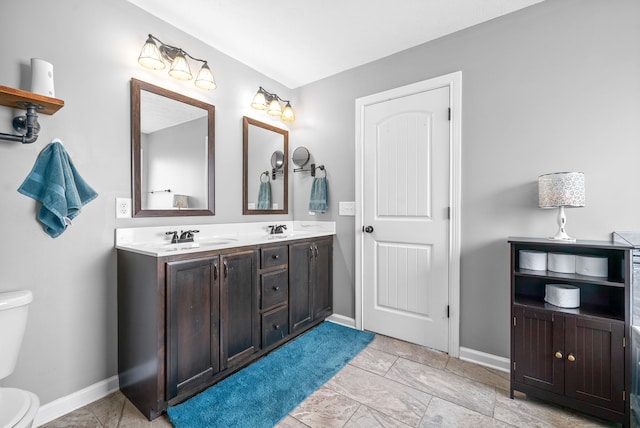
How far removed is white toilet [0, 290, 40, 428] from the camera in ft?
3.50

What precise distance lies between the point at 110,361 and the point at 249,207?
4.82 feet

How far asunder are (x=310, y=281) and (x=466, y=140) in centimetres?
172

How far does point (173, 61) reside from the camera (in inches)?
78.0

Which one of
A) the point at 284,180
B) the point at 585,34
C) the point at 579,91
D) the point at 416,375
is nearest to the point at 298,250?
the point at 284,180

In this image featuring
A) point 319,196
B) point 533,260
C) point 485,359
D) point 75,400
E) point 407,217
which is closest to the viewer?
point 75,400

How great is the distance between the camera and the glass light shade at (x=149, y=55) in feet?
5.95

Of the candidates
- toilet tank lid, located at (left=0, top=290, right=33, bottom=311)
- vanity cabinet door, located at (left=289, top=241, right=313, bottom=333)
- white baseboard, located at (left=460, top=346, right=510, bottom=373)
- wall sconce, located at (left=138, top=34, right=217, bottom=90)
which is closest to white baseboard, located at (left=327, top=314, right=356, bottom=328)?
vanity cabinet door, located at (left=289, top=241, right=313, bottom=333)

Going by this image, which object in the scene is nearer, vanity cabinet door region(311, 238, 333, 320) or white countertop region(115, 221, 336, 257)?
white countertop region(115, 221, 336, 257)

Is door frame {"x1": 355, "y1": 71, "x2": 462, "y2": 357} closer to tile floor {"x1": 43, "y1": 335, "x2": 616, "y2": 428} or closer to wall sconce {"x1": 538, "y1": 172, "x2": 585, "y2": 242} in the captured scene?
tile floor {"x1": 43, "y1": 335, "x2": 616, "y2": 428}

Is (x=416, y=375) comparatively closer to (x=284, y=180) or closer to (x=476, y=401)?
(x=476, y=401)

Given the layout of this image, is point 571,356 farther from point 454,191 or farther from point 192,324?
point 192,324

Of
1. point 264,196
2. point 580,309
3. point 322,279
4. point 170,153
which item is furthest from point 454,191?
point 170,153

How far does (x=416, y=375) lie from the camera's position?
1.92 metres

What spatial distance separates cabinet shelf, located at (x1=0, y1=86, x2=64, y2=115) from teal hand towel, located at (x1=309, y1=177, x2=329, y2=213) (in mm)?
1919
